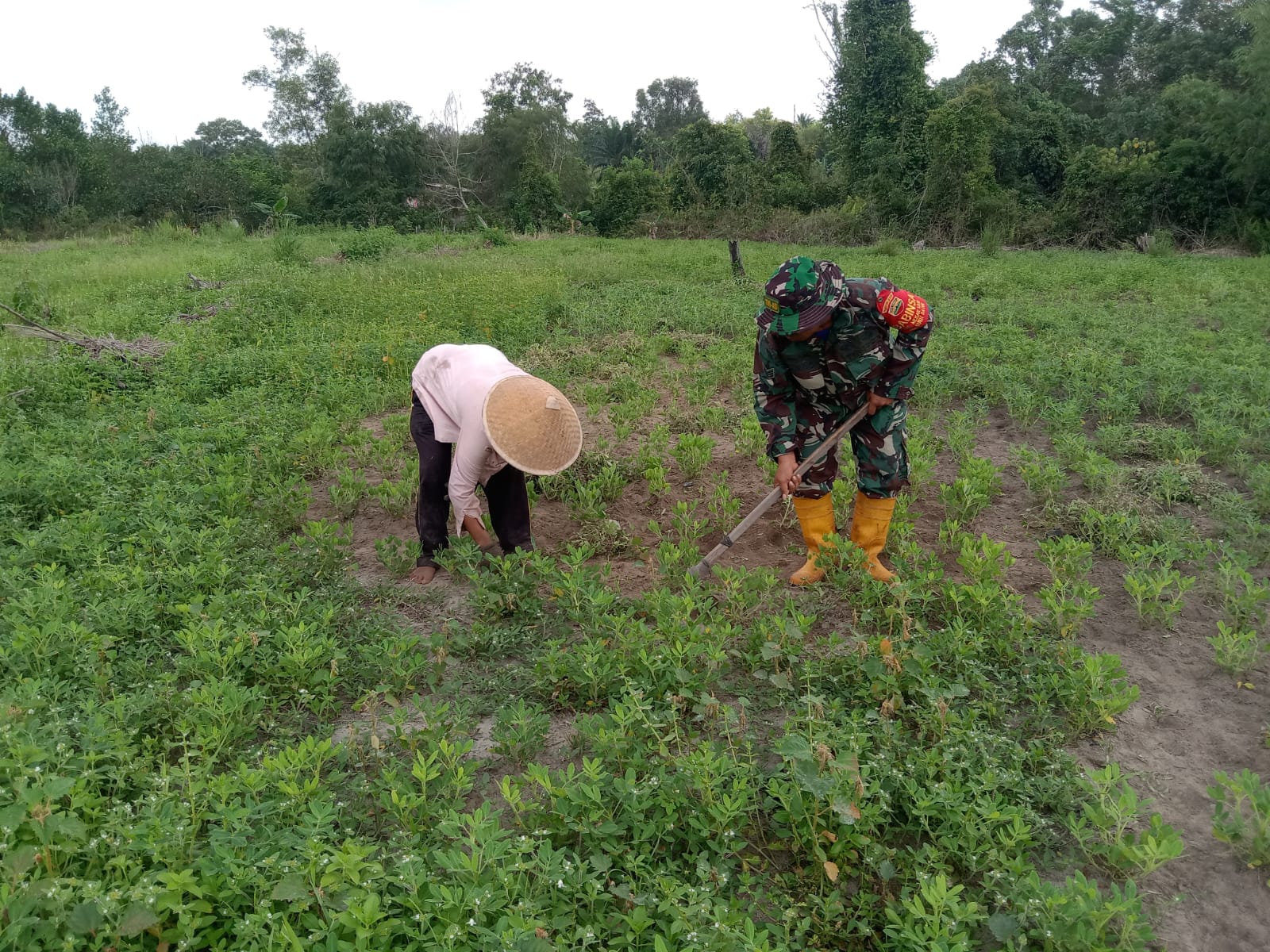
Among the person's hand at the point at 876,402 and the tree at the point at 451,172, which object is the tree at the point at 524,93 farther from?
the person's hand at the point at 876,402

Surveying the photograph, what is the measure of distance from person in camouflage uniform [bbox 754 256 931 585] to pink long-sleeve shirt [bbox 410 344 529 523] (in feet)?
4.12

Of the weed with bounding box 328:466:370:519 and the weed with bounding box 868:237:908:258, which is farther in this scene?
the weed with bounding box 868:237:908:258

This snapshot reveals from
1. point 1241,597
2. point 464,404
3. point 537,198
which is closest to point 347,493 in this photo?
point 464,404

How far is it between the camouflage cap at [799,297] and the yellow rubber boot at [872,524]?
104 cm

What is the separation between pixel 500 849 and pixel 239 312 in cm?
921

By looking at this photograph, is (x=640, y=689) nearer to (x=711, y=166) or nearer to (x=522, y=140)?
(x=711, y=166)

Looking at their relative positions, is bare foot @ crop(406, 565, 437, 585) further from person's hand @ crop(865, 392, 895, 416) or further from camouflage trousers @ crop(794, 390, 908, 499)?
person's hand @ crop(865, 392, 895, 416)

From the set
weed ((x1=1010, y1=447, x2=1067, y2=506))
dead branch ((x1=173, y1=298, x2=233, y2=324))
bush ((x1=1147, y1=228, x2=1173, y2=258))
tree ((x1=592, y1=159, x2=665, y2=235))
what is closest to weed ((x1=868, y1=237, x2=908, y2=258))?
bush ((x1=1147, y1=228, x2=1173, y2=258))

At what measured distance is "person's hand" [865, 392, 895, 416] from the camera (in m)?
3.81

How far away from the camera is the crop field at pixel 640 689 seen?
6.62ft

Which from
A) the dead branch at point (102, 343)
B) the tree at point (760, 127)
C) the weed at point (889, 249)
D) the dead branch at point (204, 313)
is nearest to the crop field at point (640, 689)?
the dead branch at point (102, 343)

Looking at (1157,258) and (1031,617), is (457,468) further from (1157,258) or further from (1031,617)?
(1157,258)

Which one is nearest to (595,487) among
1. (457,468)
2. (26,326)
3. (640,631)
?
(457,468)

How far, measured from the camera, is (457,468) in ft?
12.0
